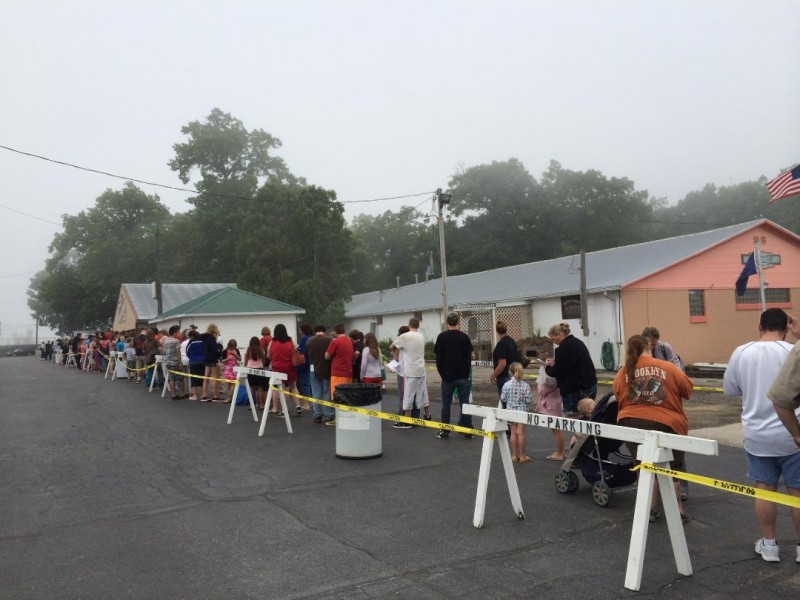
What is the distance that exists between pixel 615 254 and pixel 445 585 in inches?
1103

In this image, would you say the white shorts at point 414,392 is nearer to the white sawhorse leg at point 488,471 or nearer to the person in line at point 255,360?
the person in line at point 255,360

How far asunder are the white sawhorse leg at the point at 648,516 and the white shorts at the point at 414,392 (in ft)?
21.1

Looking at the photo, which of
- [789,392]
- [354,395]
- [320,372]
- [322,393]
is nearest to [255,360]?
[322,393]

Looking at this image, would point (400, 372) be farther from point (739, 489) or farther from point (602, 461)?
point (739, 489)

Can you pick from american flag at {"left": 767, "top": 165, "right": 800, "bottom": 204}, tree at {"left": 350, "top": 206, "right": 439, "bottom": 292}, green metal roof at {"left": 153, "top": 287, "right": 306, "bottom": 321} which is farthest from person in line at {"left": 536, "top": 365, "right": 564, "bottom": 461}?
tree at {"left": 350, "top": 206, "right": 439, "bottom": 292}

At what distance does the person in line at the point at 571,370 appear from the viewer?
759cm

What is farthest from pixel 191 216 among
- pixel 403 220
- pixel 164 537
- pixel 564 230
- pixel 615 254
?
pixel 164 537

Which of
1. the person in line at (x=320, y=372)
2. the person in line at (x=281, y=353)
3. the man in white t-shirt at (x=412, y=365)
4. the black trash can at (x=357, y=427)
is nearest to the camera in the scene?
the black trash can at (x=357, y=427)

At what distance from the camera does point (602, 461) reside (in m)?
6.20

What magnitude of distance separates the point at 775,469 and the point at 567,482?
2.38 metres

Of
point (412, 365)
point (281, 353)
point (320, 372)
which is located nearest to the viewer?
point (412, 365)

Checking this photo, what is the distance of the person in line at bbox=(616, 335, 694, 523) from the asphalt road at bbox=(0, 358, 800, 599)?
92cm

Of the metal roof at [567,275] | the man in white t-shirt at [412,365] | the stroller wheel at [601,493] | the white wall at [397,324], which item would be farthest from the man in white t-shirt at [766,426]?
the white wall at [397,324]

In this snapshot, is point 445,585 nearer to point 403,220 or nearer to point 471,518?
point 471,518
